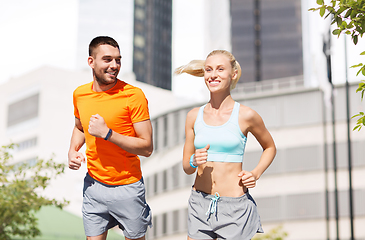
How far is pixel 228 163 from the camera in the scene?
161 inches

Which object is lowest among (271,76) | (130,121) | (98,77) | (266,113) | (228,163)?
(228,163)

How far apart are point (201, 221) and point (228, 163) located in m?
0.52

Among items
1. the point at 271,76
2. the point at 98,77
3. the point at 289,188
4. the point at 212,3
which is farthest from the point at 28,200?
the point at 212,3

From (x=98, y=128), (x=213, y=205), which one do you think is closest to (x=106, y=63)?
(x=98, y=128)

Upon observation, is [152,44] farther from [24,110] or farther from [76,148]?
[76,148]

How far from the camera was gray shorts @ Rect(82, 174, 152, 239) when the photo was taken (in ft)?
13.3

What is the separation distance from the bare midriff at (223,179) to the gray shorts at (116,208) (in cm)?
55

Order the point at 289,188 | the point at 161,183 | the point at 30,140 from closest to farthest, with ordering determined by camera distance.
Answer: the point at 289,188 < the point at 161,183 < the point at 30,140

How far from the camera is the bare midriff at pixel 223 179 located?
161 inches

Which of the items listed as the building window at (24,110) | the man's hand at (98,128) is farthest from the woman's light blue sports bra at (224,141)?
the building window at (24,110)

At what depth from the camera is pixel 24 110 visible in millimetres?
76688

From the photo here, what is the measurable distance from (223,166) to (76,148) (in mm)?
1272

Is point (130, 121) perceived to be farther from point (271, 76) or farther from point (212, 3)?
point (212, 3)

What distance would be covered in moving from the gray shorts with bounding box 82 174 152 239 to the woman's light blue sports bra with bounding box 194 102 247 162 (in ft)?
2.08
